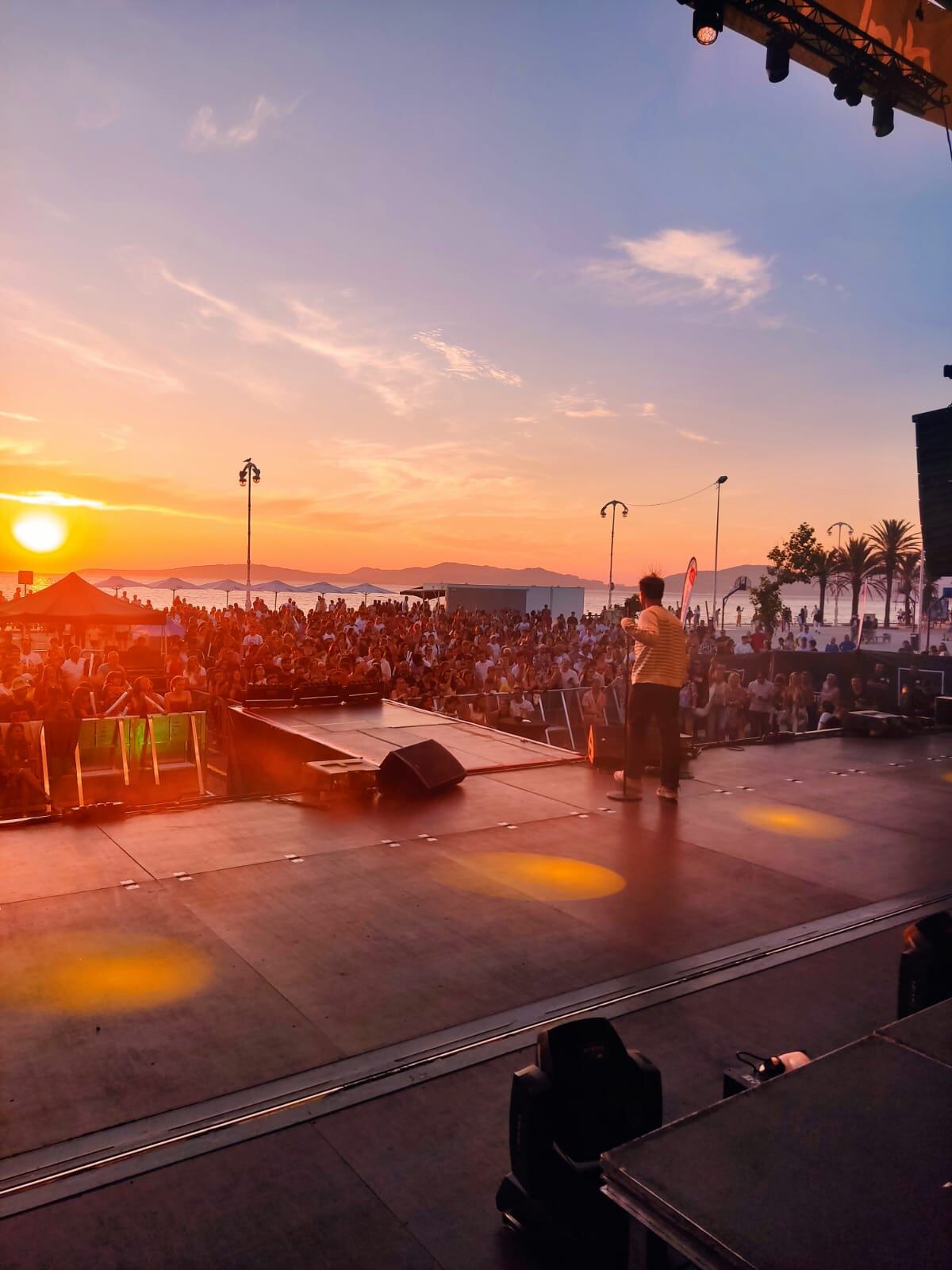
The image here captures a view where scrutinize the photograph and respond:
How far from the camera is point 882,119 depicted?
34.2 feet

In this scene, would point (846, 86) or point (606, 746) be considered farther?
point (846, 86)

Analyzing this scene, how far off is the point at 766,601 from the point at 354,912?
49.9m

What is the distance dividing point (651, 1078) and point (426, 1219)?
0.80m

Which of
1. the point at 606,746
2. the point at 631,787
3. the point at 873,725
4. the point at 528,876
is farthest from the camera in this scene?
the point at 873,725

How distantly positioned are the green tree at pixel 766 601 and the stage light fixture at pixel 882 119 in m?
41.7

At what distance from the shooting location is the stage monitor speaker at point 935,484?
8625 mm

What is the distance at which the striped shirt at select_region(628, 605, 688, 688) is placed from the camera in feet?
24.7

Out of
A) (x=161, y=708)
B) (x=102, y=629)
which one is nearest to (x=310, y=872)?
→ (x=161, y=708)

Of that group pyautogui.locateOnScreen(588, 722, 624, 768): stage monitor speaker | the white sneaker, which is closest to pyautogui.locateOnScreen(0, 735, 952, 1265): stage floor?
the white sneaker

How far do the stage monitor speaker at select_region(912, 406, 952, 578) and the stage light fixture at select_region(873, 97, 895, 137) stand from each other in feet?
13.8

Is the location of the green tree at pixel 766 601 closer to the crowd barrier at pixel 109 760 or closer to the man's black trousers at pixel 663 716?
the crowd barrier at pixel 109 760

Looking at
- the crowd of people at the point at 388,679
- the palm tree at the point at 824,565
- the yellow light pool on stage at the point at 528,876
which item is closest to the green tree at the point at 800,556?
the palm tree at the point at 824,565

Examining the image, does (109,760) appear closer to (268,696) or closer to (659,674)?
(268,696)

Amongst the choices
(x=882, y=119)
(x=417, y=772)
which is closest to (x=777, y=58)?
(x=882, y=119)
